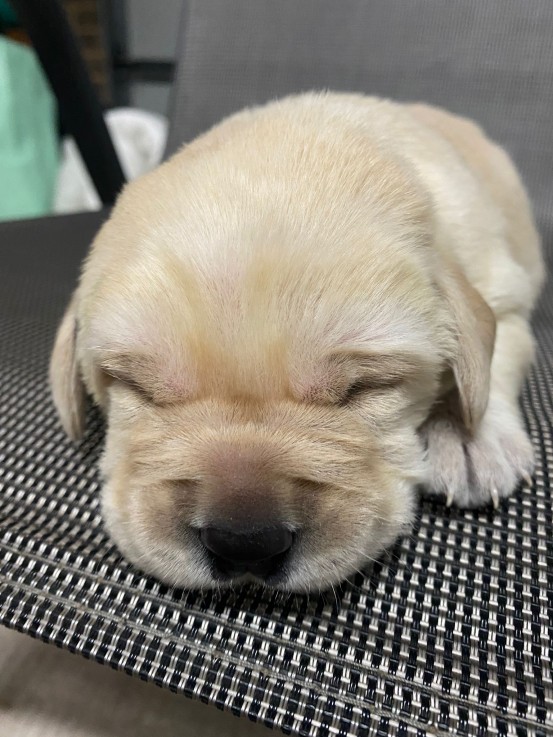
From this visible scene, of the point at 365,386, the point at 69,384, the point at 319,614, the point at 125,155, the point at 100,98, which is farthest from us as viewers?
the point at 125,155

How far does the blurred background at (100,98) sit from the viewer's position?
531cm

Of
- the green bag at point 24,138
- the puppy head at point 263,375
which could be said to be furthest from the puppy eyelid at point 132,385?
the green bag at point 24,138

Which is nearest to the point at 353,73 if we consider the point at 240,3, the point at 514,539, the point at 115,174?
the point at 240,3

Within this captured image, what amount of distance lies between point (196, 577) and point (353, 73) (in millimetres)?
3967

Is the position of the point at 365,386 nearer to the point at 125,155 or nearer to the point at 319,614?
the point at 319,614

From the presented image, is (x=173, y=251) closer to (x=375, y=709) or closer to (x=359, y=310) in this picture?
(x=359, y=310)

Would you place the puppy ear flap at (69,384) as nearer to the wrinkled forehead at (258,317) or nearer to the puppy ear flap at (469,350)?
the wrinkled forehead at (258,317)

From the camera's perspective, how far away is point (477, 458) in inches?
58.6

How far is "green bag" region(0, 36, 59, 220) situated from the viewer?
521 centimetres

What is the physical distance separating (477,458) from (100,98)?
4.27 m

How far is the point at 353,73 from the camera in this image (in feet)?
13.8

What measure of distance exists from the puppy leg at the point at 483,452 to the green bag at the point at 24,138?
4832 millimetres

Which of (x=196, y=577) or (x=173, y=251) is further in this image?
(x=173, y=251)

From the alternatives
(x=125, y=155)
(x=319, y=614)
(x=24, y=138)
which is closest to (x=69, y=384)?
(x=319, y=614)
